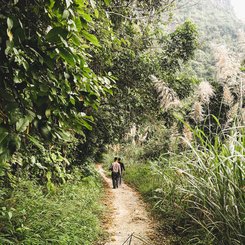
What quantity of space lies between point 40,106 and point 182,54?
806cm

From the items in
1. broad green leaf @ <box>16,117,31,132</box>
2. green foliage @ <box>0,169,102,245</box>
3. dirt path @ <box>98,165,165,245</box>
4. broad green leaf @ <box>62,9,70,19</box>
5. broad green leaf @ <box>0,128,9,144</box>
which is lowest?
dirt path @ <box>98,165,165,245</box>

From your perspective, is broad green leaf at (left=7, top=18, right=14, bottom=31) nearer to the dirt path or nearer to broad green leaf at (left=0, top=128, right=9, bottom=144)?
broad green leaf at (left=0, top=128, right=9, bottom=144)

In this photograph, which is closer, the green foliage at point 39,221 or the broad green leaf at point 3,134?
the broad green leaf at point 3,134

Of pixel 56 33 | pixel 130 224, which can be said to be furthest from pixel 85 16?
pixel 130 224

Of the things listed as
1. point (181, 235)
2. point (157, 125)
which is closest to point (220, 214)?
point (181, 235)

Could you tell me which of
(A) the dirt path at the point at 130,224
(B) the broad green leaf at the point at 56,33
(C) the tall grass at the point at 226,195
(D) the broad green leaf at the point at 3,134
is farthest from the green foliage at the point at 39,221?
(B) the broad green leaf at the point at 56,33

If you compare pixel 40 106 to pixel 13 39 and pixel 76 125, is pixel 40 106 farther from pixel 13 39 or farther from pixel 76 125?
pixel 13 39

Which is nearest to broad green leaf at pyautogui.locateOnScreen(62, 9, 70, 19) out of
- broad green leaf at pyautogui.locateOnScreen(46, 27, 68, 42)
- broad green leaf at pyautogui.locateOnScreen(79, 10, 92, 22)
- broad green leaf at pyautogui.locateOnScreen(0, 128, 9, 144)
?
broad green leaf at pyautogui.locateOnScreen(46, 27, 68, 42)

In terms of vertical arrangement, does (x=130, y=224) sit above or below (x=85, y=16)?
below

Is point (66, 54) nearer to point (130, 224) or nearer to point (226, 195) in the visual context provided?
point (226, 195)

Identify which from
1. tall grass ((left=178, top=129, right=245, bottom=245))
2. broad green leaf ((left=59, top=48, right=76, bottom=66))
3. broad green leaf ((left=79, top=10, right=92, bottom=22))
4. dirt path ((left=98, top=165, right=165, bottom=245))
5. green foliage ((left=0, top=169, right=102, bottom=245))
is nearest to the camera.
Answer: broad green leaf ((left=59, top=48, right=76, bottom=66))

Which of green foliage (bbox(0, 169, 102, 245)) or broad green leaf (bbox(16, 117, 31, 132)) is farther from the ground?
broad green leaf (bbox(16, 117, 31, 132))

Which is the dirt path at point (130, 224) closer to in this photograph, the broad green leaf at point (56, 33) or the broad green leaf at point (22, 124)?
the broad green leaf at point (22, 124)

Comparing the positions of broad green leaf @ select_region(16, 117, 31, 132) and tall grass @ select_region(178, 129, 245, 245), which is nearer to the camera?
broad green leaf @ select_region(16, 117, 31, 132)
